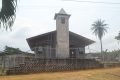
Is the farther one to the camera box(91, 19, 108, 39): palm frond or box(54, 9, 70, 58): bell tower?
box(91, 19, 108, 39): palm frond

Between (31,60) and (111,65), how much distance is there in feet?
40.4

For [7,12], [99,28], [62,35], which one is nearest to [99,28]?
[99,28]

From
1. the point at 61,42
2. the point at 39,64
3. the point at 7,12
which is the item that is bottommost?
the point at 39,64

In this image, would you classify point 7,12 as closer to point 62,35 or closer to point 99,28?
point 62,35

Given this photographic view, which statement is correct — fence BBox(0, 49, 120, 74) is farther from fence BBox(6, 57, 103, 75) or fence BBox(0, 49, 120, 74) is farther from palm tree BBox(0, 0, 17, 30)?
palm tree BBox(0, 0, 17, 30)

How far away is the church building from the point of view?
3025cm

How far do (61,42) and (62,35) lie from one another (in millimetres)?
1049

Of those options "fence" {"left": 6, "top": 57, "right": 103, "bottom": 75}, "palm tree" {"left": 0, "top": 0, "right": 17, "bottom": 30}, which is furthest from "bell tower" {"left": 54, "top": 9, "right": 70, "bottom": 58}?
"palm tree" {"left": 0, "top": 0, "right": 17, "bottom": 30}

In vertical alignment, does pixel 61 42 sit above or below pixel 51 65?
above

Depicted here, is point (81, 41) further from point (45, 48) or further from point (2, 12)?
point (2, 12)

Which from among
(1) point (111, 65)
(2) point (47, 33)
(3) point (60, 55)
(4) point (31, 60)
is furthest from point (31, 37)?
(1) point (111, 65)

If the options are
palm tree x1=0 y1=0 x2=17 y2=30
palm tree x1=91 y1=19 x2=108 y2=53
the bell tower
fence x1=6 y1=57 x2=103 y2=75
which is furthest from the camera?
palm tree x1=91 y1=19 x2=108 y2=53

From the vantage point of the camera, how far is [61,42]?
30.5 metres

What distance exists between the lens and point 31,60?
24.4 metres
